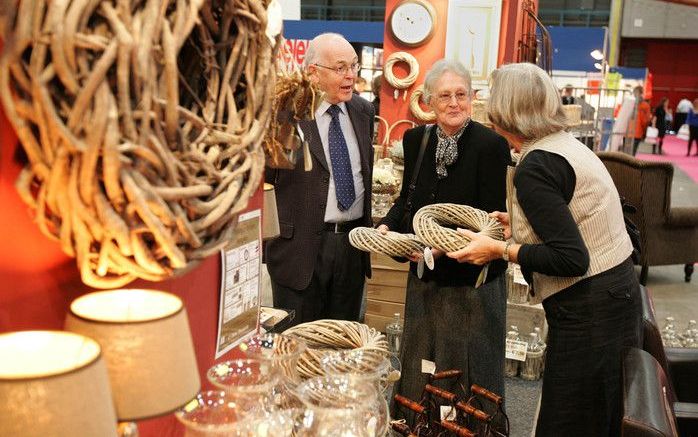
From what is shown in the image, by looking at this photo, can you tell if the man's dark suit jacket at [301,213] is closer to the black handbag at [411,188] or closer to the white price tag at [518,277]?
the black handbag at [411,188]

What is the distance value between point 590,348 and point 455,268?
2.06 ft

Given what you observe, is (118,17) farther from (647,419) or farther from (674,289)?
(674,289)

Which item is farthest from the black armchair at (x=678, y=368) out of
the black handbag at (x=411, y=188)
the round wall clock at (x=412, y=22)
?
the round wall clock at (x=412, y=22)

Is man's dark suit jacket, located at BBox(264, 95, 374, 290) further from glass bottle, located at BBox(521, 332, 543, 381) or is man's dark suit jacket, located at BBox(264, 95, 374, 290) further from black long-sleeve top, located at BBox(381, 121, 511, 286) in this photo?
glass bottle, located at BBox(521, 332, 543, 381)

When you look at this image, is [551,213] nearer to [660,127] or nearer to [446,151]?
[446,151]

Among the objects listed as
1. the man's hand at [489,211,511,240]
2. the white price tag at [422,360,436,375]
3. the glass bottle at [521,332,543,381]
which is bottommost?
the glass bottle at [521,332,543,381]

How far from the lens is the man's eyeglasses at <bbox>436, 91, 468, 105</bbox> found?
8.78 feet

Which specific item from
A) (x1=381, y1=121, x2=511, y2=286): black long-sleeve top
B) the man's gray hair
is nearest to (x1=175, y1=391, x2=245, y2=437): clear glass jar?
(x1=381, y1=121, x2=511, y2=286): black long-sleeve top

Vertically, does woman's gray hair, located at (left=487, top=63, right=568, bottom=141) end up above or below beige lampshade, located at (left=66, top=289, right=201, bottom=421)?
above

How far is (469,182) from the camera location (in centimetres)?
271

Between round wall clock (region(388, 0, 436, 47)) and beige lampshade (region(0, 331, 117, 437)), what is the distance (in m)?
6.23

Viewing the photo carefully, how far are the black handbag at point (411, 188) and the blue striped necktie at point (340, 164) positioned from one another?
1.02ft

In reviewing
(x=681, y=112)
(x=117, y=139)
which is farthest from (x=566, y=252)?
(x=681, y=112)

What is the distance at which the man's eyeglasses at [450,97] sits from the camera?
2.68 meters
